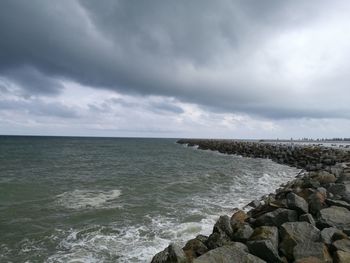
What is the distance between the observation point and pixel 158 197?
14.4 metres

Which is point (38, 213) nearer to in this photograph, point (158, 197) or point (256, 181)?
point (158, 197)

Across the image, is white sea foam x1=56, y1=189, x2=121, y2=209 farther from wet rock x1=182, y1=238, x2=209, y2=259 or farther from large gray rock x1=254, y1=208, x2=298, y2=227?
large gray rock x1=254, y1=208, x2=298, y2=227

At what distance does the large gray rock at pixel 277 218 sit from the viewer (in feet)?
27.0

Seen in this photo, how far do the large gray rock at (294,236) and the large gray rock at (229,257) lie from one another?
97cm

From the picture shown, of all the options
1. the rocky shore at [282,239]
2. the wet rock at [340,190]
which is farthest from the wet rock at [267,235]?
the wet rock at [340,190]

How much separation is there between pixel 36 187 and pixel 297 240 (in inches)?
593

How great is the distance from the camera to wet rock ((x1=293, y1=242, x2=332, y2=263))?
226 inches

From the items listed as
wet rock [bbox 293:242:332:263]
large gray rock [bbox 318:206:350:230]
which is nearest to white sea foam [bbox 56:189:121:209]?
large gray rock [bbox 318:206:350:230]

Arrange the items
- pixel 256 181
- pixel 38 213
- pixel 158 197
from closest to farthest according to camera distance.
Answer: pixel 38 213, pixel 158 197, pixel 256 181

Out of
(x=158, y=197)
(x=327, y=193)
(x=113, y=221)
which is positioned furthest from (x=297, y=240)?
(x=158, y=197)

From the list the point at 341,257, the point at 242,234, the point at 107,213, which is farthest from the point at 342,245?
the point at 107,213

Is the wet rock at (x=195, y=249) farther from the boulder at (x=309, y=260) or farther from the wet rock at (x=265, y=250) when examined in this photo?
the boulder at (x=309, y=260)

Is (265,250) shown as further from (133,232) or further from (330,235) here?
(133,232)

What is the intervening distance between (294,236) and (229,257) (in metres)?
1.80
